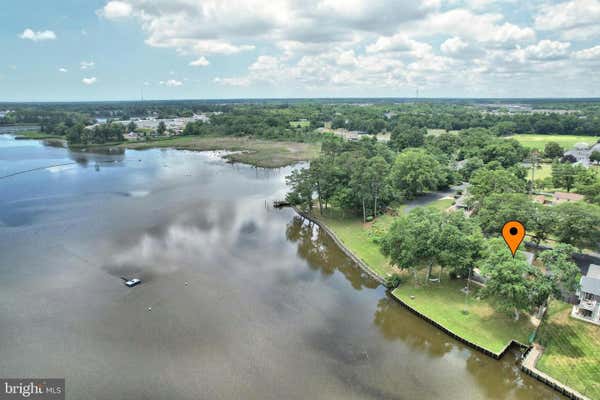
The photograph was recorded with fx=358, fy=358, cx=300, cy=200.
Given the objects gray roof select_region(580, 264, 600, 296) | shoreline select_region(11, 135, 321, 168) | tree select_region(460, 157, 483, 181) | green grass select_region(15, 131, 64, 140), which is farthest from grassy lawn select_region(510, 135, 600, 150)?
green grass select_region(15, 131, 64, 140)

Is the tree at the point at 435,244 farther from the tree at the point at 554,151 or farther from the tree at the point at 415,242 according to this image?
the tree at the point at 554,151

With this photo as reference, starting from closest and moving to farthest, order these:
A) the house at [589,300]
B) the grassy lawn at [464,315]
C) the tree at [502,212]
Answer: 1. the grassy lawn at [464,315]
2. the house at [589,300]
3. the tree at [502,212]

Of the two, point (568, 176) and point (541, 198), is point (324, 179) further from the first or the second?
point (568, 176)

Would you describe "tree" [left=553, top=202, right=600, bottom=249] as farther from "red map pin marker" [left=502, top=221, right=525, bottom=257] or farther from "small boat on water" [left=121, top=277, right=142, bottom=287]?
"small boat on water" [left=121, top=277, right=142, bottom=287]

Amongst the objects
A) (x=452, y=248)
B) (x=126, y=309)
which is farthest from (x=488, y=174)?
(x=126, y=309)

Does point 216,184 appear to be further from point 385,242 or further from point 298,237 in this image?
point 385,242

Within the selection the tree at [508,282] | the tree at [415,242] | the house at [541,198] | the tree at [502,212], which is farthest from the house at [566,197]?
the tree at [508,282]

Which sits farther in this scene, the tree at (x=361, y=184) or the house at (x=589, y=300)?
the tree at (x=361, y=184)
